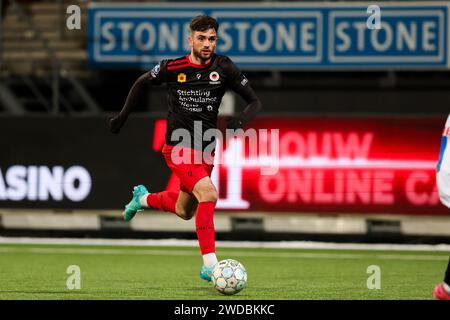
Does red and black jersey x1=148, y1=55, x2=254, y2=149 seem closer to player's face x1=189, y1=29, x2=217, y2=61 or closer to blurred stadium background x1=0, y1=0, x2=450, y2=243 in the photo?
player's face x1=189, y1=29, x2=217, y2=61

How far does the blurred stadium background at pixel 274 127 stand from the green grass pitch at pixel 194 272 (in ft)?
3.55

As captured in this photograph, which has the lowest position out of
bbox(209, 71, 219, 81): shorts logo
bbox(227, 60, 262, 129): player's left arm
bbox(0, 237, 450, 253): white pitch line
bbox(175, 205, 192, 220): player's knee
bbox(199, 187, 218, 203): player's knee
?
bbox(0, 237, 450, 253): white pitch line

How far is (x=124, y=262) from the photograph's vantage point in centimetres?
1449

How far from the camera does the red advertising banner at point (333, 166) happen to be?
17.1m

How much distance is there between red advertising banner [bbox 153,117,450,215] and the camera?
56.1 ft

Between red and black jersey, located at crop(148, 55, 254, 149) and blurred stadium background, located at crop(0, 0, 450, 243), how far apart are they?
20.5 feet

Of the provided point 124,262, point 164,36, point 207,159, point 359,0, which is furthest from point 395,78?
point 207,159

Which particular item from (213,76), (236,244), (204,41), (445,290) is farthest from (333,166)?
(445,290)

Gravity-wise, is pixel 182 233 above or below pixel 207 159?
below

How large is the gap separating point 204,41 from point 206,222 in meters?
1.53

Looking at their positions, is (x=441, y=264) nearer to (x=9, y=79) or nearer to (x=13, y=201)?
(x=13, y=201)

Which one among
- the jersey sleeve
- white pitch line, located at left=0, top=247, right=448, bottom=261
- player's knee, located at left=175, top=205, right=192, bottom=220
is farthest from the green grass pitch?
the jersey sleeve

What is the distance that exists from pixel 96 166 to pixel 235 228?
84.2 inches

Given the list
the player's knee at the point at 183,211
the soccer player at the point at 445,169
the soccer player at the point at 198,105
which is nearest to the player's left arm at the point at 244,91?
the soccer player at the point at 198,105
